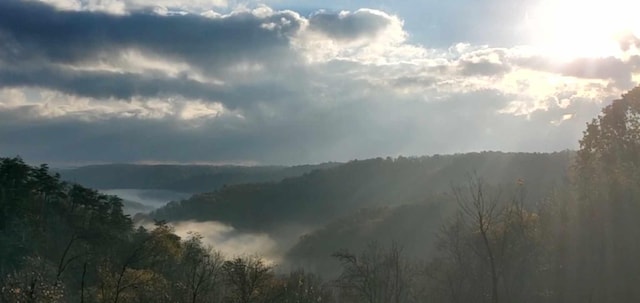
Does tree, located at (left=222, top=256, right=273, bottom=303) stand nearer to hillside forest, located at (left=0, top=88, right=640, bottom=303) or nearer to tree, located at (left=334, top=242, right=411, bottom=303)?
hillside forest, located at (left=0, top=88, right=640, bottom=303)

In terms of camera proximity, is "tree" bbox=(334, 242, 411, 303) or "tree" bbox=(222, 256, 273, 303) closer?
"tree" bbox=(222, 256, 273, 303)

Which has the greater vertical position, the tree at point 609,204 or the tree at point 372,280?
the tree at point 609,204

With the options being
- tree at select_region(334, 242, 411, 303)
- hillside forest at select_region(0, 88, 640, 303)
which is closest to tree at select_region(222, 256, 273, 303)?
hillside forest at select_region(0, 88, 640, 303)

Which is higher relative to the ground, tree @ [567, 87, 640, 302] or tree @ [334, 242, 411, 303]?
tree @ [567, 87, 640, 302]

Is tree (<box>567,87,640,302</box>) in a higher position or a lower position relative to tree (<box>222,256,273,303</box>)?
higher

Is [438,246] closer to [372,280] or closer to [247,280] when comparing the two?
[372,280]

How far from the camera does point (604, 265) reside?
157 ft

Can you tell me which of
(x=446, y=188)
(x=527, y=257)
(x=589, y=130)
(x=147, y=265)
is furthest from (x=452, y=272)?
(x=446, y=188)

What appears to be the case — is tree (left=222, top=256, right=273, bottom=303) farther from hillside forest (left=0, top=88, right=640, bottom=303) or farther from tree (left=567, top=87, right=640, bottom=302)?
tree (left=567, top=87, right=640, bottom=302)

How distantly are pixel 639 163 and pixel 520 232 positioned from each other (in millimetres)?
10397

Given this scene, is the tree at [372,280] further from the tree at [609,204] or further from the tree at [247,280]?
the tree at [609,204]

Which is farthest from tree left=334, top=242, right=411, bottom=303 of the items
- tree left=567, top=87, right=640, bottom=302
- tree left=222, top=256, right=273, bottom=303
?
tree left=567, top=87, right=640, bottom=302

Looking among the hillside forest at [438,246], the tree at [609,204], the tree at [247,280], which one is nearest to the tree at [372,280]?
the hillside forest at [438,246]

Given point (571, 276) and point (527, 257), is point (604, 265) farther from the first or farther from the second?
point (527, 257)
